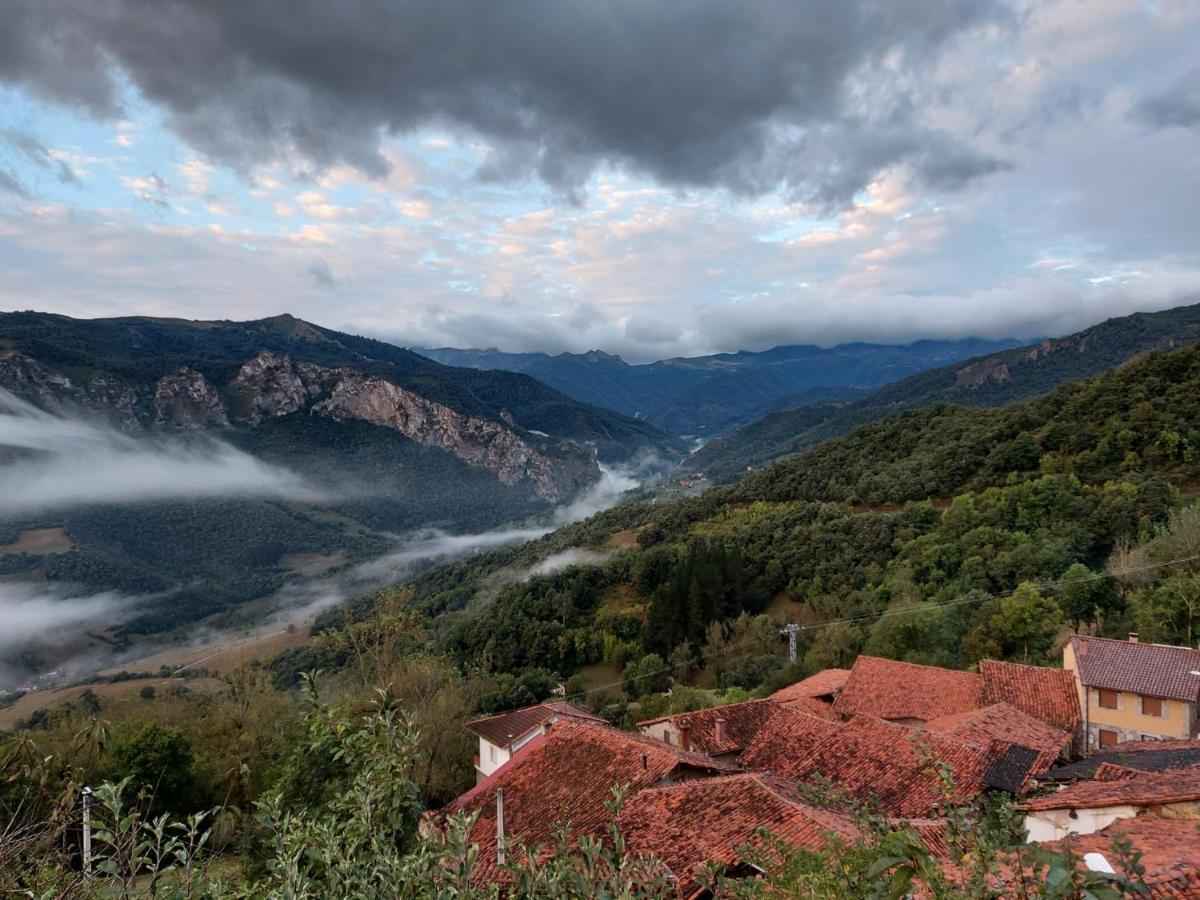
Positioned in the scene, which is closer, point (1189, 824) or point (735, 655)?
point (1189, 824)

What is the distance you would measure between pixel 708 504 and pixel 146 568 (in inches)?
4634

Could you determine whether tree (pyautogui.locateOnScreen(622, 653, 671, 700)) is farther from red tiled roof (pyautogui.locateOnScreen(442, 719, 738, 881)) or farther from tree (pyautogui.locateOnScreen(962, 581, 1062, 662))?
red tiled roof (pyautogui.locateOnScreen(442, 719, 738, 881))

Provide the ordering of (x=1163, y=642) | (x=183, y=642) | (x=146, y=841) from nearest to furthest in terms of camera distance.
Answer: (x=146, y=841), (x=1163, y=642), (x=183, y=642)

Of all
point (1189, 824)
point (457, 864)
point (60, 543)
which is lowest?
point (60, 543)

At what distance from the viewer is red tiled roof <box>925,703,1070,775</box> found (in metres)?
17.8

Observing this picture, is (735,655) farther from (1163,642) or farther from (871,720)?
(871,720)

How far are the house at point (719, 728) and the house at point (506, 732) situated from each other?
2.75 m

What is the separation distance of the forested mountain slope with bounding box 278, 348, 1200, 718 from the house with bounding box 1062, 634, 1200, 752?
750cm

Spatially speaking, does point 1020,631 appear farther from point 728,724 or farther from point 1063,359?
point 1063,359

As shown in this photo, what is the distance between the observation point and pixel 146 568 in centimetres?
13575

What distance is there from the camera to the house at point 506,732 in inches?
905

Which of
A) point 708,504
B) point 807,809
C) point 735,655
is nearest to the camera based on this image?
point 807,809

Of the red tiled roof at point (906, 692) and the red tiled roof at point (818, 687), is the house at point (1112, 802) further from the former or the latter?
the red tiled roof at point (818, 687)

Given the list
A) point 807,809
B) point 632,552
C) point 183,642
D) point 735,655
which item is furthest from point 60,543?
point 807,809
